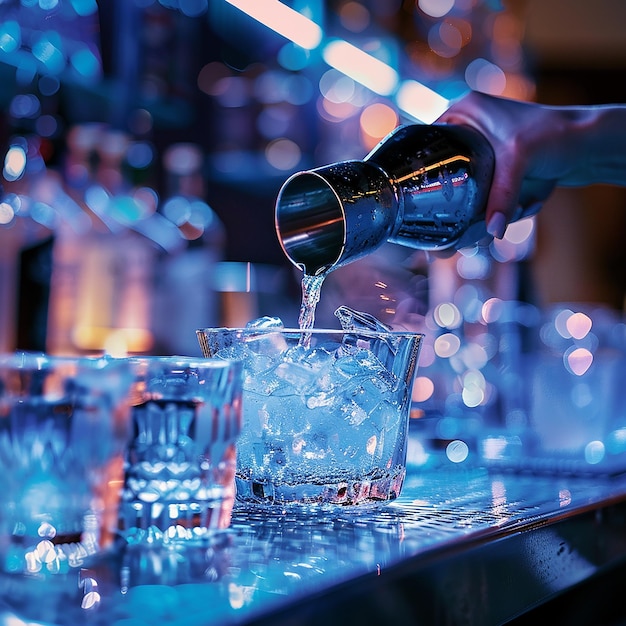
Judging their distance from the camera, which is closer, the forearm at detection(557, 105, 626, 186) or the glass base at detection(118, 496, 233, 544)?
the glass base at detection(118, 496, 233, 544)

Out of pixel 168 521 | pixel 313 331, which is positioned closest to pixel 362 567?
pixel 168 521

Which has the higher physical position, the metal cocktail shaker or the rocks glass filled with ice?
the metal cocktail shaker

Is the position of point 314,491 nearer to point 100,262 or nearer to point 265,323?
point 265,323

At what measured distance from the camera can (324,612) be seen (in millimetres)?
444

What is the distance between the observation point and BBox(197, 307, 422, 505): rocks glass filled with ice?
2.34 ft

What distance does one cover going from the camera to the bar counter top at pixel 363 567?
42 centimetres

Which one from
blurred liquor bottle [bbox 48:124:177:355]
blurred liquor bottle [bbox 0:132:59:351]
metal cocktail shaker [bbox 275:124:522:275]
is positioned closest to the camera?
metal cocktail shaker [bbox 275:124:522:275]

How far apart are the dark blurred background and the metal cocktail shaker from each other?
157mm

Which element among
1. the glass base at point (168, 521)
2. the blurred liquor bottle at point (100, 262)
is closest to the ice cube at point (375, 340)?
the glass base at point (168, 521)

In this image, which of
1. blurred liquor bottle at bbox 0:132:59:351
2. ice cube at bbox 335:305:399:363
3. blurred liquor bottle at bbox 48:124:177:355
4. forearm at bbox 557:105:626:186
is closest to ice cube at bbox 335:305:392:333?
ice cube at bbox 335:305:399:363

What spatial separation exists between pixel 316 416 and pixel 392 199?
0.27 m

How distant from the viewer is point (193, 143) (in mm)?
2590

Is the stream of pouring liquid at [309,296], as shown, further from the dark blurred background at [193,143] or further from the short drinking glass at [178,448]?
the short drinking glass at [178,448]

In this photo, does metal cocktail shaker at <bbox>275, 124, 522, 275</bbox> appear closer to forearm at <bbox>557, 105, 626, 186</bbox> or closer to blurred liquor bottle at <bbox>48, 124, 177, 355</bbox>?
forearm at <bbox>557, 105, 626, 186</bbox>
